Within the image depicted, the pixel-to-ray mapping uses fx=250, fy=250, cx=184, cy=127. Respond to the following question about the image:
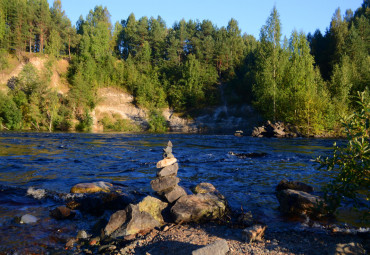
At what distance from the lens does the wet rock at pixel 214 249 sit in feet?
13.0

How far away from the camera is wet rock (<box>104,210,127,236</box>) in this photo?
5.60 meters

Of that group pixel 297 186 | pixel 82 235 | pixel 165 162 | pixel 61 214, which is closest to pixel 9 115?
pixel 61 214

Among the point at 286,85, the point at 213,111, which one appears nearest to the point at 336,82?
the point at 286,85

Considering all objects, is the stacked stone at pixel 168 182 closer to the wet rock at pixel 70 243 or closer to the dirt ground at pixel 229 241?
the dirt ground at pixel 229 241

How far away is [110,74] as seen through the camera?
73.9 metres

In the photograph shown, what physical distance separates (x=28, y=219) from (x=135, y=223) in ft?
9.44

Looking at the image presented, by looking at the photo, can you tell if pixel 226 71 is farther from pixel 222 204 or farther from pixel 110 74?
pixel 222 204

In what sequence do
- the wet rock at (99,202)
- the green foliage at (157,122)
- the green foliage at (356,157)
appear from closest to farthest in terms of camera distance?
the green foliage at (356,157)
the wet rock at (99,202)
the green foliage at (157,122)

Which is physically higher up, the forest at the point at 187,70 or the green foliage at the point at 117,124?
the forest at the point at 187,70

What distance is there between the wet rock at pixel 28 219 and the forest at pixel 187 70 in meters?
43.3

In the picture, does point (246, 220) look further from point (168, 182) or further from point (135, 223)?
point (135, 223)

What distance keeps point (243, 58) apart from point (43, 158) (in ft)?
246

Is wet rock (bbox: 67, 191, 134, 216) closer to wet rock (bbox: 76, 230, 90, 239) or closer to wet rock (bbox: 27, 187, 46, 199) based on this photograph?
wet rock (bbox: 27, 187, 46, 199)

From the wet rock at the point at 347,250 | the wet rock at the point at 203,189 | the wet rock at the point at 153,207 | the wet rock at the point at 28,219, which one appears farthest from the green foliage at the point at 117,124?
the wet rock at the point at 347,250
